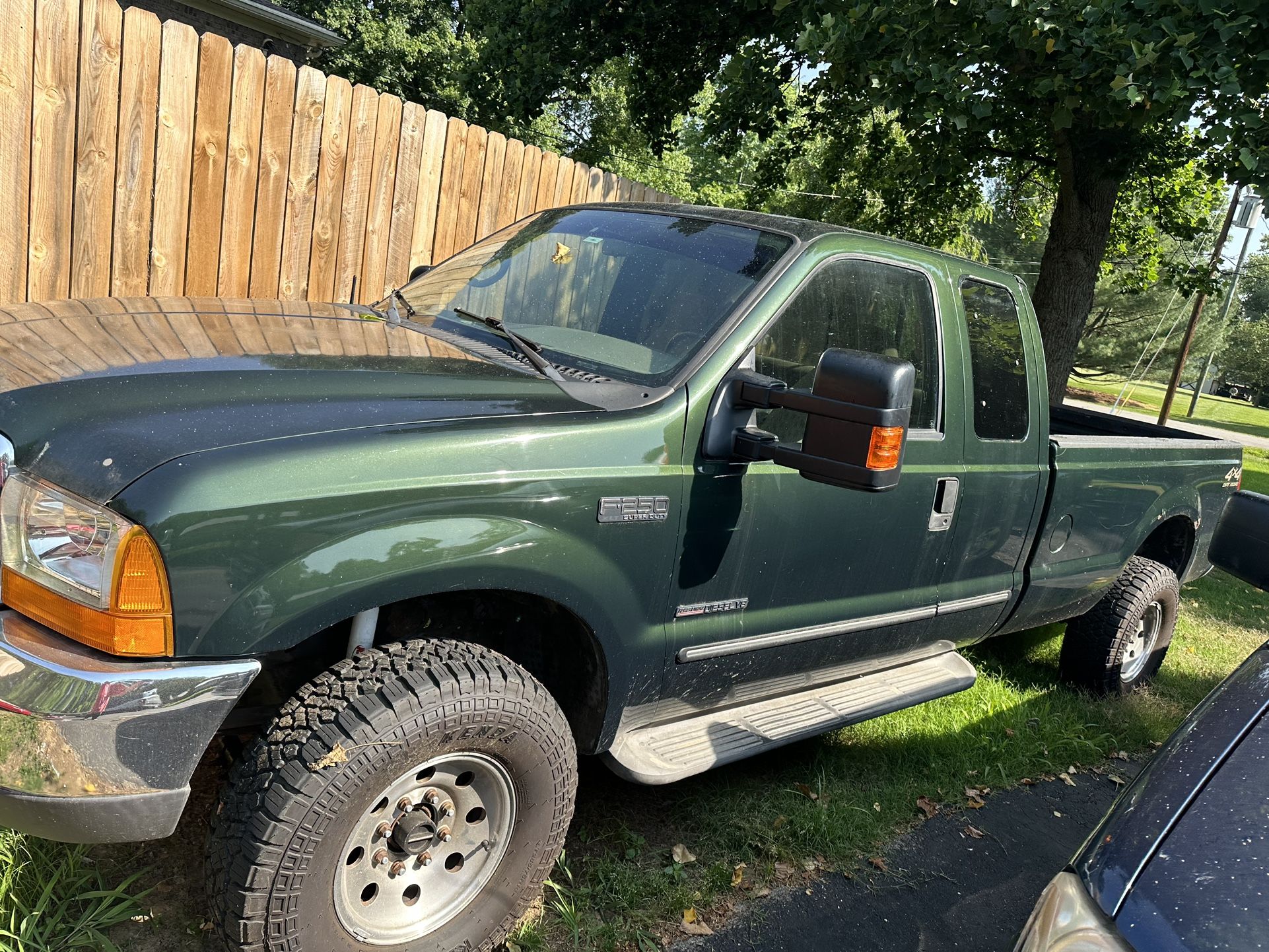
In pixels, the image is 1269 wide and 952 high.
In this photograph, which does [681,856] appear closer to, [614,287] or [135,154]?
[614,287]

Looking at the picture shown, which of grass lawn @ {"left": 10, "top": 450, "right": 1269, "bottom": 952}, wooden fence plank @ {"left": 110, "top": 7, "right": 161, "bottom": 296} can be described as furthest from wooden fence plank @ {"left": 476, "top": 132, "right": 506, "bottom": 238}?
grass lawn @ {"left": 10, "top": 450, "right": 1269, "bottom": 952}

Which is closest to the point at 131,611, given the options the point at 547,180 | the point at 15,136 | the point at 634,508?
the point at 634,508

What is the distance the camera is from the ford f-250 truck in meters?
1.95

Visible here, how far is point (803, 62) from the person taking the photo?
32.9 feet

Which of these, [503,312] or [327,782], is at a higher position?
[503,312]

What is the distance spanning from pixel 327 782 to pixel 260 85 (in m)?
4.16

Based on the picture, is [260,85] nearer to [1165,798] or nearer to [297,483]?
[297,483]

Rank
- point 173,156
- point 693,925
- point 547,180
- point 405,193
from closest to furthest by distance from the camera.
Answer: point 693,925, point 173,156, point 405,193, point 547,180

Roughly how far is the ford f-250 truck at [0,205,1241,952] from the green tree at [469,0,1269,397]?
3.09 metres

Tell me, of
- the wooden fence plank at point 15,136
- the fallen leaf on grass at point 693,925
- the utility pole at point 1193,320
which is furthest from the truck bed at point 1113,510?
the utility pole at point 1193,320

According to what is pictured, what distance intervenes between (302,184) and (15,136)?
4.62 feet

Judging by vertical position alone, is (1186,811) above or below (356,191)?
below

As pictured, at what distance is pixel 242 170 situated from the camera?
5125mm

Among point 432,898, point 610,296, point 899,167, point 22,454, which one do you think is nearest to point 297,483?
point 22,454
